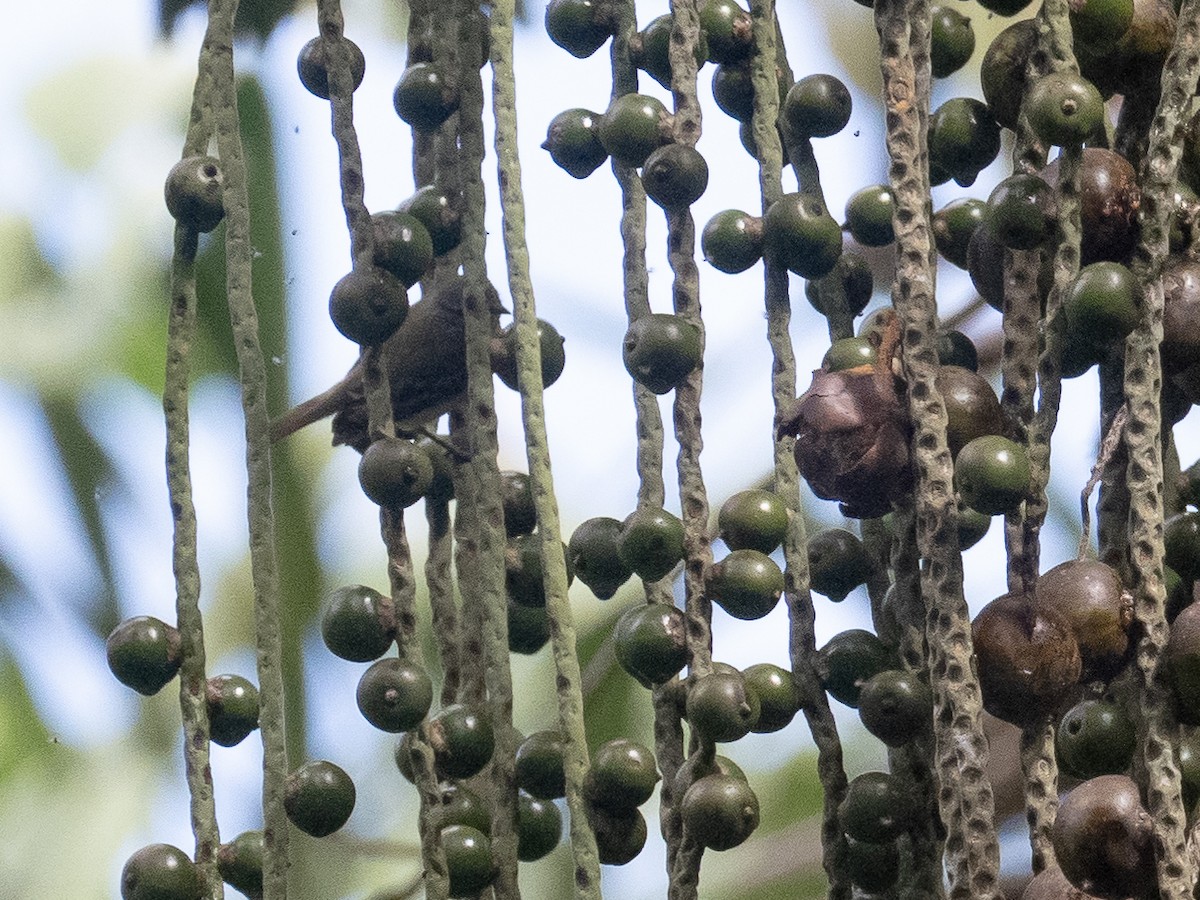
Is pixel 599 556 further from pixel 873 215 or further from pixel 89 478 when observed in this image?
pixel 89 478

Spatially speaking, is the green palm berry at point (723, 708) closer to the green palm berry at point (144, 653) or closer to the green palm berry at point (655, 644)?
the green palm berry at point (655, 644)

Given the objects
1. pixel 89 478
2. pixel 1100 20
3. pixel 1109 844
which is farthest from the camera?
pixel 89 478

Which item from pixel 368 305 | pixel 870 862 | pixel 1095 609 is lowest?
pixel 870 862

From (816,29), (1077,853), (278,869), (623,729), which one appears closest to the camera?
(1077,853)

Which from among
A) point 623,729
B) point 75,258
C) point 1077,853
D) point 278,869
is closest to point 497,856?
point 278,869

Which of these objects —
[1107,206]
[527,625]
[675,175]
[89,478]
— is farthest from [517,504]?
[89,478]

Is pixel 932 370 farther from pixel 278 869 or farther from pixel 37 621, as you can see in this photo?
pixel 37 621

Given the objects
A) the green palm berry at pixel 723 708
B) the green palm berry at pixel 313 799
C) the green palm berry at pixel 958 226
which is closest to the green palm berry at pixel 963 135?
the green palm berry at pixel 958 226
